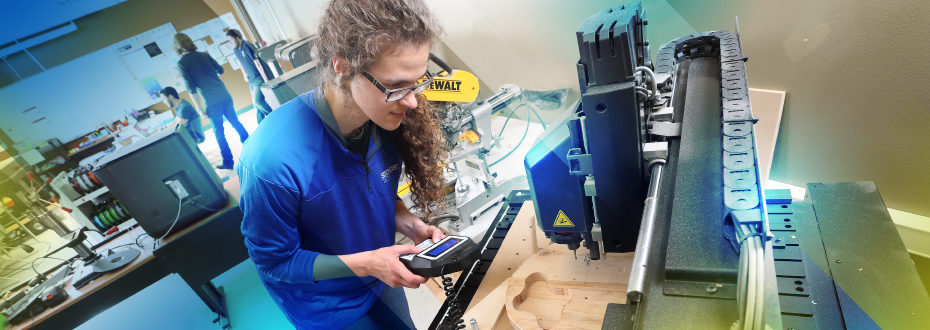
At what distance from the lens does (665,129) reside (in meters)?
1.05

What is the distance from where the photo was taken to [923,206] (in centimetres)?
178

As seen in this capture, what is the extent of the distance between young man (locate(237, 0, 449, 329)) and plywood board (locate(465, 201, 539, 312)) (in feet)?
0.83

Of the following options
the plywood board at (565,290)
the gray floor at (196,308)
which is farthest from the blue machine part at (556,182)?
the gray floor at (196,308)

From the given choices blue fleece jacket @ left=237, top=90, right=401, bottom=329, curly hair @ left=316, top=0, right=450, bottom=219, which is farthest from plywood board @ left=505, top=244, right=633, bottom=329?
curly hair @ left=316, top=0, right=450, bottom=219

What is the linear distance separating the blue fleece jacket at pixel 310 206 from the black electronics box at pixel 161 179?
1.62 meters

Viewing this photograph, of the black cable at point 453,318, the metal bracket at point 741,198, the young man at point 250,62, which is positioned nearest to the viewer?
the metal bracket at point 741,198

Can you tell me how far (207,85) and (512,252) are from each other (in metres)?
4.47

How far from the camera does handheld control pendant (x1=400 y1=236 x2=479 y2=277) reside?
109 cm

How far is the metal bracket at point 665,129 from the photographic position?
104cm

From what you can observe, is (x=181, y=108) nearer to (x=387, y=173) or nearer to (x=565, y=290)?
(x=387, y=173)

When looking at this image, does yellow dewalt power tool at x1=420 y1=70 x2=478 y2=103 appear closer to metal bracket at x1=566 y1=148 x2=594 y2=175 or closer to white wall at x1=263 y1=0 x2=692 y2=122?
white wall at x1=263 y1=0 x2=692 y2=122

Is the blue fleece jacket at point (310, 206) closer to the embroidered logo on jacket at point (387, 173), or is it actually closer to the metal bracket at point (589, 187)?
the embroidered logo on jacket at point (387, 173)

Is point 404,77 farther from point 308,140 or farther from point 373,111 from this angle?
point 308,140

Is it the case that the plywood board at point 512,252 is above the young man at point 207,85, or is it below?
below
